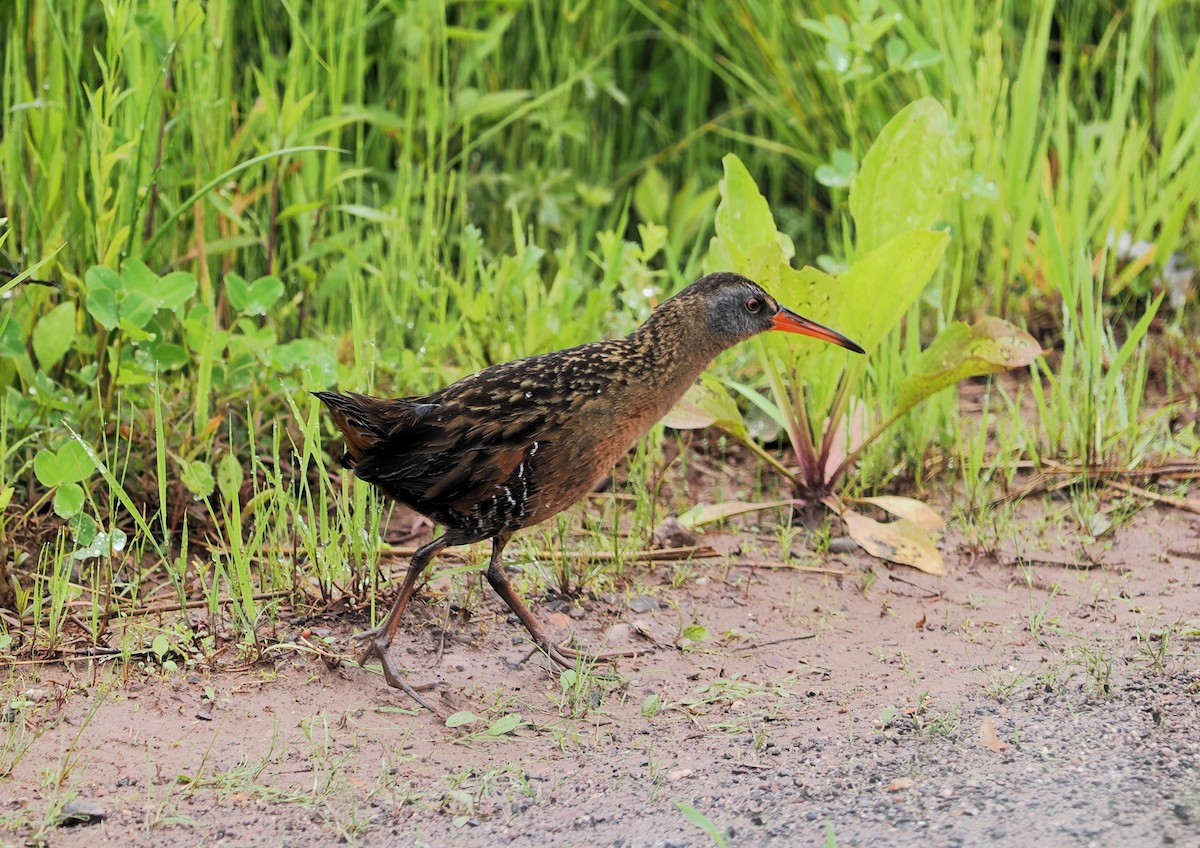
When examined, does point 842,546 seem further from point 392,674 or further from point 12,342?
point 12,342

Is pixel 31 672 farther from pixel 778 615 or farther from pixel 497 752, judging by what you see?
pixel 778 615

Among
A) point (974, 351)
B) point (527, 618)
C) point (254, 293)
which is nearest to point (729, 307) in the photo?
point (974, 351)

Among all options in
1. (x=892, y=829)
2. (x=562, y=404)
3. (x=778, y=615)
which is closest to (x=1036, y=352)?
(x=778, y=615)

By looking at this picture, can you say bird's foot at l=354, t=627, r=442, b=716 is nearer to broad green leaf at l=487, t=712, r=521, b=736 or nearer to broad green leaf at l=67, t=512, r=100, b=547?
broad green leaf at l=487, t=712, r=521, b=736

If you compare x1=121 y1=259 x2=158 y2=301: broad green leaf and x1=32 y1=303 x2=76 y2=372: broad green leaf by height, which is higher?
x1=121 y1=259 x2=158 y2=301: broad green leaf

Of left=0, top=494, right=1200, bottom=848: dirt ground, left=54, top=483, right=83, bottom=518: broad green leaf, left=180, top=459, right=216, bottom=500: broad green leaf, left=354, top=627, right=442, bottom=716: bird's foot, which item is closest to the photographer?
left=0, top=494, right=1200, bottom=848: dirt ground

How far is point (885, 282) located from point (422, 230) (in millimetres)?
1881

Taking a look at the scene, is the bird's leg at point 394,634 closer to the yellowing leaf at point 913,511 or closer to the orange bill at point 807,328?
the orange bill at point 807,328

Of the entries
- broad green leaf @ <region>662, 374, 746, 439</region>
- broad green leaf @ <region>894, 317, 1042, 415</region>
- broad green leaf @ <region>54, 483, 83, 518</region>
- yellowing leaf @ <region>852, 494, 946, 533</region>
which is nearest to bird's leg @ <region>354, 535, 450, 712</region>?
broad green leaf @ <region>54, 483, 83, 518</region>

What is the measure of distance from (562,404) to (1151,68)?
13.2 ft

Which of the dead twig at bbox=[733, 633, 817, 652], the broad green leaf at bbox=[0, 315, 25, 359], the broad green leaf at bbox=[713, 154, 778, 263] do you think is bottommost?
the dead twig at bbox=[733, 633, 817, 652]

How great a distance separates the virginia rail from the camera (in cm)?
363

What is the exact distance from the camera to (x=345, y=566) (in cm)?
389

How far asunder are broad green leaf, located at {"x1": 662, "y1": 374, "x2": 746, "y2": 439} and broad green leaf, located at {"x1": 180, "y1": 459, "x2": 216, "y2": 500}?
1405mm
